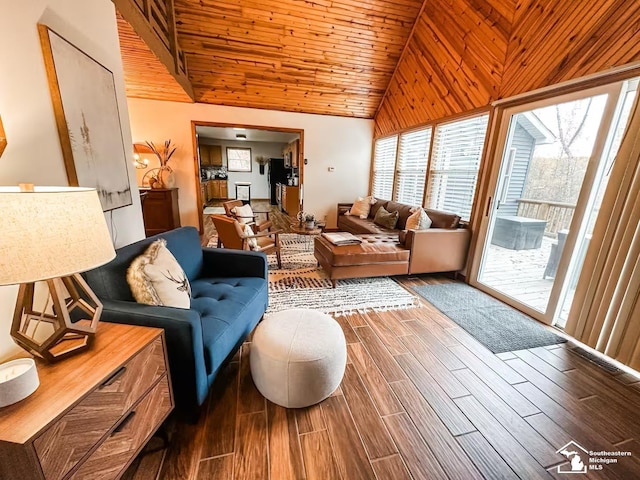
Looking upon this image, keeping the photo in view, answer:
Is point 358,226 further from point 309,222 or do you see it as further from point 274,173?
point 274,173

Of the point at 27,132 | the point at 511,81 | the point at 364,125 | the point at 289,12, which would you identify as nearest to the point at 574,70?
the point at 511,81

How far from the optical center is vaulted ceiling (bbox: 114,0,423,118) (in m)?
3.42

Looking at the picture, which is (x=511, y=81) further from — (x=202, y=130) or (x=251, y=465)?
(x=202, y=130)

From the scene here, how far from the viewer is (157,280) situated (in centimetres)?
142

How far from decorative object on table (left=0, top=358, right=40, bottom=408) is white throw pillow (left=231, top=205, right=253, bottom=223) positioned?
8.58 feet

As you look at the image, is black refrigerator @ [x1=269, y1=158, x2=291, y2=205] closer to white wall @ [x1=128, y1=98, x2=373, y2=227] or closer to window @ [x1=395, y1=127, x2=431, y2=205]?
white wall @ [x1=128, y1=98, x2=373, y2=227]

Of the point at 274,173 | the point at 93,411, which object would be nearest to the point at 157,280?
the point at 93,411

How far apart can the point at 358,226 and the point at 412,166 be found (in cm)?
142

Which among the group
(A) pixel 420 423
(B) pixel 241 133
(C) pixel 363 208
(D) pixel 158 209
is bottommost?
(A) pixel 420 423

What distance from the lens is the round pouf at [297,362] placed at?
1396mm

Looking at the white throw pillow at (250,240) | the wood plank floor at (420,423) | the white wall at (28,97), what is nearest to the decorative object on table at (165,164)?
the white throw pillow at (250,240)

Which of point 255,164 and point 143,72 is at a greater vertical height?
point 143,72

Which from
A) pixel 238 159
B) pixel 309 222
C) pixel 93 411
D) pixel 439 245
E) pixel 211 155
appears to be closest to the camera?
pixel 93 411

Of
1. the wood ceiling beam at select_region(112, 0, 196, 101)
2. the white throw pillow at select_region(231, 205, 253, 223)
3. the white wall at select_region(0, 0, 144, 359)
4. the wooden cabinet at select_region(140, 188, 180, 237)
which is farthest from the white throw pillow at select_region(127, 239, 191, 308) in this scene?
the wooden cabinet at select_region(140, 188, 180, 237)
